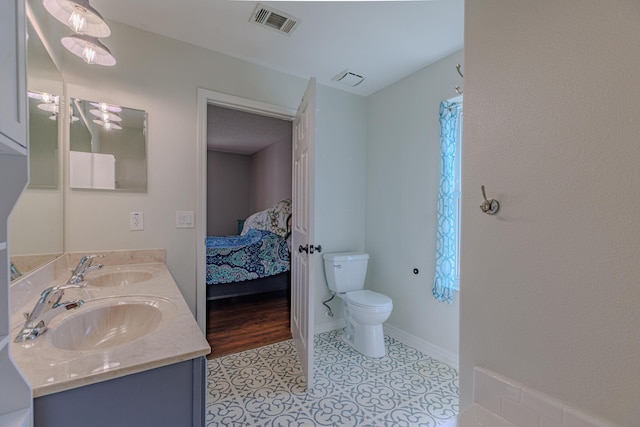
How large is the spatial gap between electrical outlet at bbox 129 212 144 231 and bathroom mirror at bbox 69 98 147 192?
0.55ft

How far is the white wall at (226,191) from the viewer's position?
596cm

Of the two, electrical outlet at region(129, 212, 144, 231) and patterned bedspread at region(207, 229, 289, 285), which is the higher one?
electrical outlet at region(129, 212, 144, 231)

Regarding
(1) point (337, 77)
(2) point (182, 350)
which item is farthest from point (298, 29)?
(2) point (182, 350)

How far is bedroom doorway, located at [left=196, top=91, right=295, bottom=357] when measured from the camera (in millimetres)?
2118

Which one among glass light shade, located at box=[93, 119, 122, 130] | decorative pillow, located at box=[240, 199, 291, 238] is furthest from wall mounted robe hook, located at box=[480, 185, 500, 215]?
decorative pillow, located at box=[240, 199, 291, 238]

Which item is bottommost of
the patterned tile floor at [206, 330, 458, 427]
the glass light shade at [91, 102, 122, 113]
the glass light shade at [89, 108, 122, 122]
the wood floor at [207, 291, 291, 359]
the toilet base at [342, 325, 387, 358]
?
the patterned tile floor at [206, 330, 458, 427]

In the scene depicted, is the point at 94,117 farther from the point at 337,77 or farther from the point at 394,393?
the point at 394,393

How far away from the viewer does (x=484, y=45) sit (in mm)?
762

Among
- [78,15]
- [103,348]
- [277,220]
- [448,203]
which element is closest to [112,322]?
[103,348]

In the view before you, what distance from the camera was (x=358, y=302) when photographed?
2254 mm

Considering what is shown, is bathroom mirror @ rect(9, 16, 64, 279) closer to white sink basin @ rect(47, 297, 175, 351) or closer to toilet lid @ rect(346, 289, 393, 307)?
white sink basin @ rect(47, 297, 175, 351)

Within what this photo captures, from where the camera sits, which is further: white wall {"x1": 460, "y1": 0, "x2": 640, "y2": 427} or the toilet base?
the toilet base

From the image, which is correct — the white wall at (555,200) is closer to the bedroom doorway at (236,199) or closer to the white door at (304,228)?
the white door at (304,228)

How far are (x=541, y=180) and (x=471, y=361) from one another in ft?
1.76
